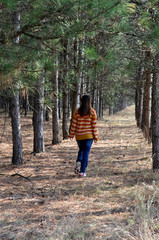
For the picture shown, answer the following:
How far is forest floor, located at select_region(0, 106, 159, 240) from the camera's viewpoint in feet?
11.6

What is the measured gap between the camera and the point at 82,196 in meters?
5.06

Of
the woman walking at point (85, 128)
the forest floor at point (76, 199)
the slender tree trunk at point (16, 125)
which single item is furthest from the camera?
the slender tree trunk at point (16, 125)

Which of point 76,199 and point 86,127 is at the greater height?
point 86,127

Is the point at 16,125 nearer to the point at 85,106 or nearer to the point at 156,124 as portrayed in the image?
the point at 85,106

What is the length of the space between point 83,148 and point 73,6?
3.22 meters

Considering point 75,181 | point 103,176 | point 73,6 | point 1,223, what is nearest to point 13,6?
point 73,6

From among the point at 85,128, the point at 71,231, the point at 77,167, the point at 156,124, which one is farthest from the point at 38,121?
the point at 71,231

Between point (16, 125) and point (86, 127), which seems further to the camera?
point (16, 125)

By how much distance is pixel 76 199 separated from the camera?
4.91 m

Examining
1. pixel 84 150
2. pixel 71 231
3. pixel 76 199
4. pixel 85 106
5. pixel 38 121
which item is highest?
pixel 85 106

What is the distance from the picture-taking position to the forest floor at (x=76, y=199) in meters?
3.52

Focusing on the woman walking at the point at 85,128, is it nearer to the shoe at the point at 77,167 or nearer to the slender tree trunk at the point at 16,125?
the shoe at the point at 77,167

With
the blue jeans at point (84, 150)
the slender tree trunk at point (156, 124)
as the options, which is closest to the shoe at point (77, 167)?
the blue jeans at point (84, 150)

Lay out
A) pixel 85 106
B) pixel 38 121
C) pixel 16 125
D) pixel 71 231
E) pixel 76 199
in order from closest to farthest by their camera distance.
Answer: pixel 71 231
pixel 76 199
pixel 85 106
pixel 16 125
pixel 38 121
